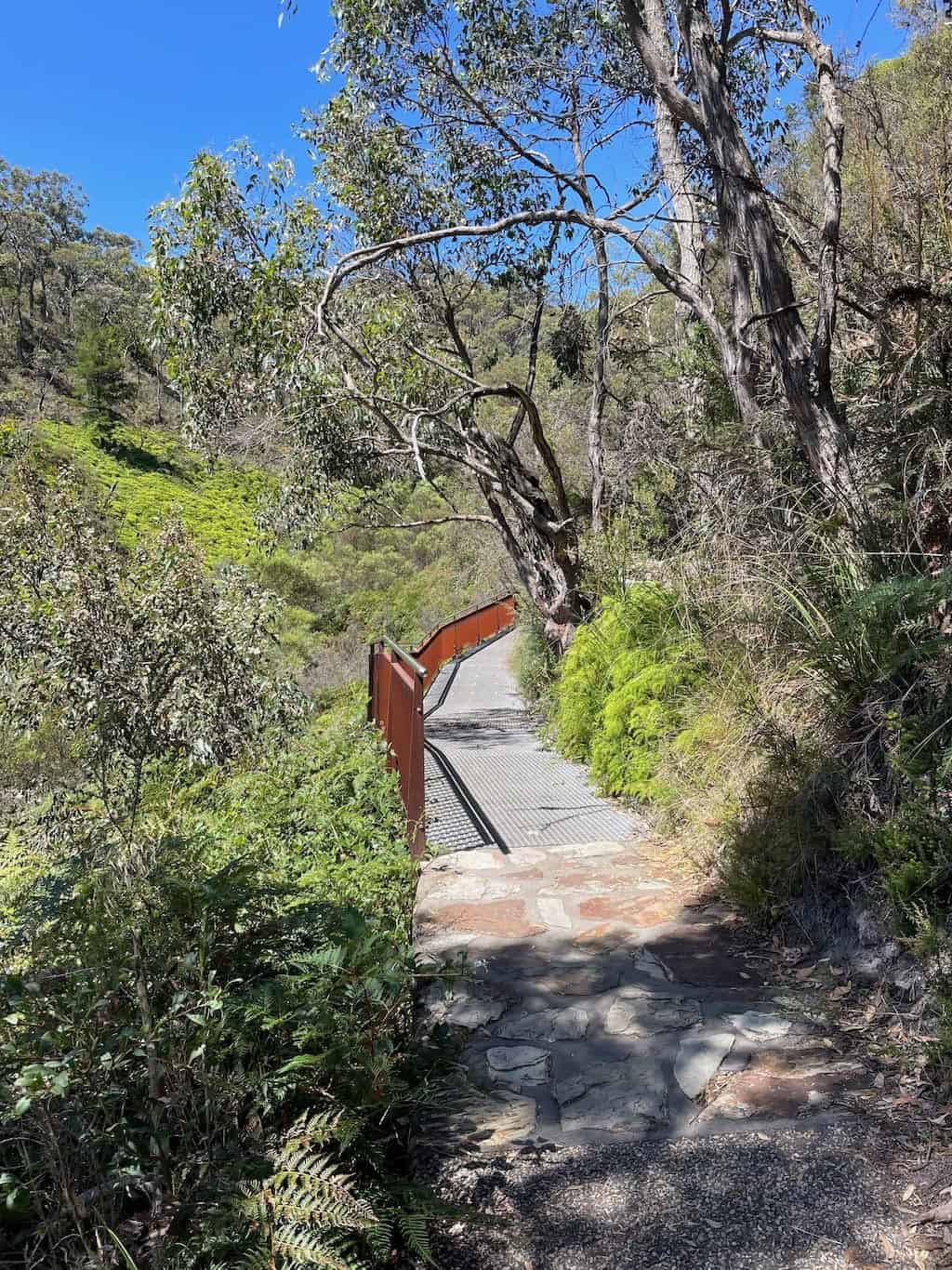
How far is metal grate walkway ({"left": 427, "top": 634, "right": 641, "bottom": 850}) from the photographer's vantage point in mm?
7207

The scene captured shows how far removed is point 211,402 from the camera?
11.3 metres

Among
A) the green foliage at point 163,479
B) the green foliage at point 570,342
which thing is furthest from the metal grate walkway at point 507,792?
the green foliage at point 163,479

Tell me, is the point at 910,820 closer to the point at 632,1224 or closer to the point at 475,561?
the point at 632,1224

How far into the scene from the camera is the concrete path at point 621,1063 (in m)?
2.81

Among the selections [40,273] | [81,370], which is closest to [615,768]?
[81,370]

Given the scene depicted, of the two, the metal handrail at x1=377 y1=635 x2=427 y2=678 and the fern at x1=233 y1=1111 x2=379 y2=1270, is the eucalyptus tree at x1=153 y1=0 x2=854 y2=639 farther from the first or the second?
the fern at x1=233 y1=1111 x2=379 y2=1270

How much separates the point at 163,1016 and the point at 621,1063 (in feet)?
6.17

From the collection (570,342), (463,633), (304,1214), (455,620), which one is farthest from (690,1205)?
(463,633)

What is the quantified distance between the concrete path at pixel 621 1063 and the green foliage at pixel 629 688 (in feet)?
3.78

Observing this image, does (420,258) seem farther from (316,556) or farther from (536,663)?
(316,556)

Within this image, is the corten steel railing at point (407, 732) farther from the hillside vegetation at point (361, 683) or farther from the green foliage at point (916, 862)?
the green foliage at point (916, 862)

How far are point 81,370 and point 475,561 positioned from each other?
21340 millimetres

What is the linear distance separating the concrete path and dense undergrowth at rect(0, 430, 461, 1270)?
36 cm

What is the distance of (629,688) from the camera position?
26.1 ft
